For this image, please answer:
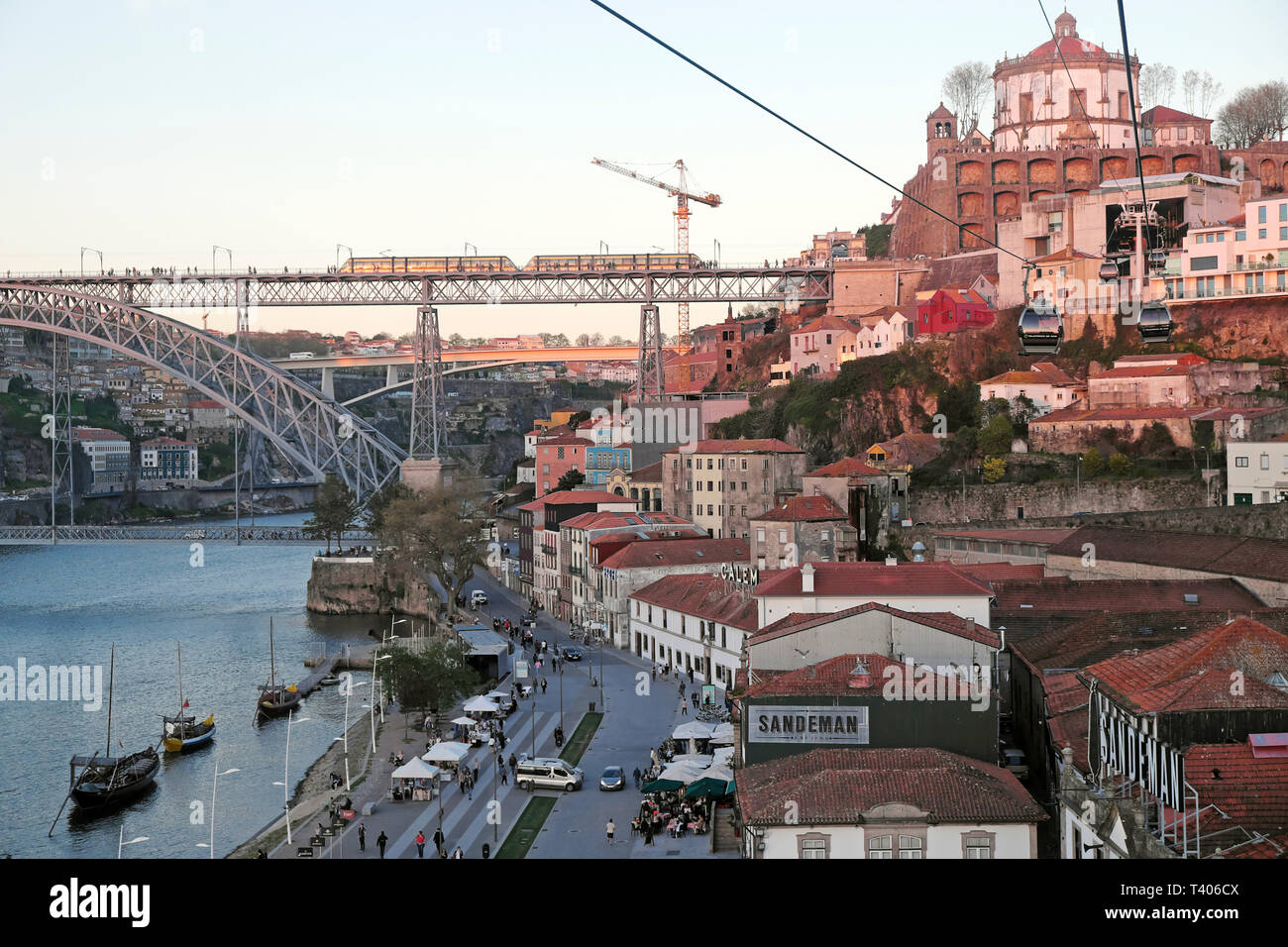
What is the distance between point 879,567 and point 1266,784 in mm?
7032

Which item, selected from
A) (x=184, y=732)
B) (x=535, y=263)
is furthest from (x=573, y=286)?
(x=184, y=732)

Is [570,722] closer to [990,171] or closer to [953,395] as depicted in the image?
[953,395]

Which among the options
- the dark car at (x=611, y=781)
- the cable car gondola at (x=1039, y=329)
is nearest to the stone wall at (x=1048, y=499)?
the dark car at (x=611, y=781)

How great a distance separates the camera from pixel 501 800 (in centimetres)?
1087

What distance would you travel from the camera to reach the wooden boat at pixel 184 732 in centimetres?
1463

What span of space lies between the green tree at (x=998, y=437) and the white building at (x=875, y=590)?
719cm

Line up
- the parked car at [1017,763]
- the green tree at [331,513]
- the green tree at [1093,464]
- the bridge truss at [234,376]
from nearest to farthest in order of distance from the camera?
the parked car at [1017,763]
the green tree at [1093,464]
the green tree at [331,513]
the bridge truss at [234,376]

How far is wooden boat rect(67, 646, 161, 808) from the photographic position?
12.5 meters

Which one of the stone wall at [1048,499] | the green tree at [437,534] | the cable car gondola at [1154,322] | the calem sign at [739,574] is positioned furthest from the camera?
the green tree at [437,534]

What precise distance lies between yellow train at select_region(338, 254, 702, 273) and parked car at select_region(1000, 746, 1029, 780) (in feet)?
73.2

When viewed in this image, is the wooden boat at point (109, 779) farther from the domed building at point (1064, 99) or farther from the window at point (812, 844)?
the domed building at point (1064, 99)

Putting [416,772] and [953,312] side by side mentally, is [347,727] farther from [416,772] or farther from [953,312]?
[953,312]

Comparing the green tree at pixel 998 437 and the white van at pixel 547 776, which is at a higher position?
the green tree at pixel 998 437
